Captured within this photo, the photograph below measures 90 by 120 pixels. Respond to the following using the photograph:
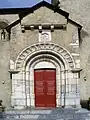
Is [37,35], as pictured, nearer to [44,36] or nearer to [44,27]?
[44,36]

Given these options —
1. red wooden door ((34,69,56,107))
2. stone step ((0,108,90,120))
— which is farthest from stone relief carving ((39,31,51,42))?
stone step ((0,108,90,120))

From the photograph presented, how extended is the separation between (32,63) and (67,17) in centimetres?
319

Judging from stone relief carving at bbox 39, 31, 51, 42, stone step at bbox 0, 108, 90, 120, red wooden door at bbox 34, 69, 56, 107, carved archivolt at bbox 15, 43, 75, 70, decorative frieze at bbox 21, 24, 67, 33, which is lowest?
stone step at bbox 0, 108, 90, 120

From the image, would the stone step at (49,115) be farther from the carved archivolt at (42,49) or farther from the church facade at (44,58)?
the carved archivolt at (42,49)

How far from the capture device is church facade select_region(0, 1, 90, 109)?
17.7 metres

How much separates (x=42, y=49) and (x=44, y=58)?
0.58 m

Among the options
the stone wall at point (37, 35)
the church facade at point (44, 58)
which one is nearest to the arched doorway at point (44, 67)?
the church facade at point (44, 58)

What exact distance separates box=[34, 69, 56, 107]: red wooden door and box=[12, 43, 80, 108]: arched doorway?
7.0 inches

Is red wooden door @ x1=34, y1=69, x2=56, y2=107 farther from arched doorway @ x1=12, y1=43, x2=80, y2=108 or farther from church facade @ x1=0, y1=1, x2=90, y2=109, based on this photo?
arched doorway @ x1=12, y1=43, x2=80, y2=108

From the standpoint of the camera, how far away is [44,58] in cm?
1820

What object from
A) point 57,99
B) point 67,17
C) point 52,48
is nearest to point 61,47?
point 52,48

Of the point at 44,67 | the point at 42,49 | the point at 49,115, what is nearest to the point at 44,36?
the point at 42,49

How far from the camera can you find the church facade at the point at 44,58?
17.7 meters

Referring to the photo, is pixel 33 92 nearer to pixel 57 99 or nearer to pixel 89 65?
pixel 57 99
